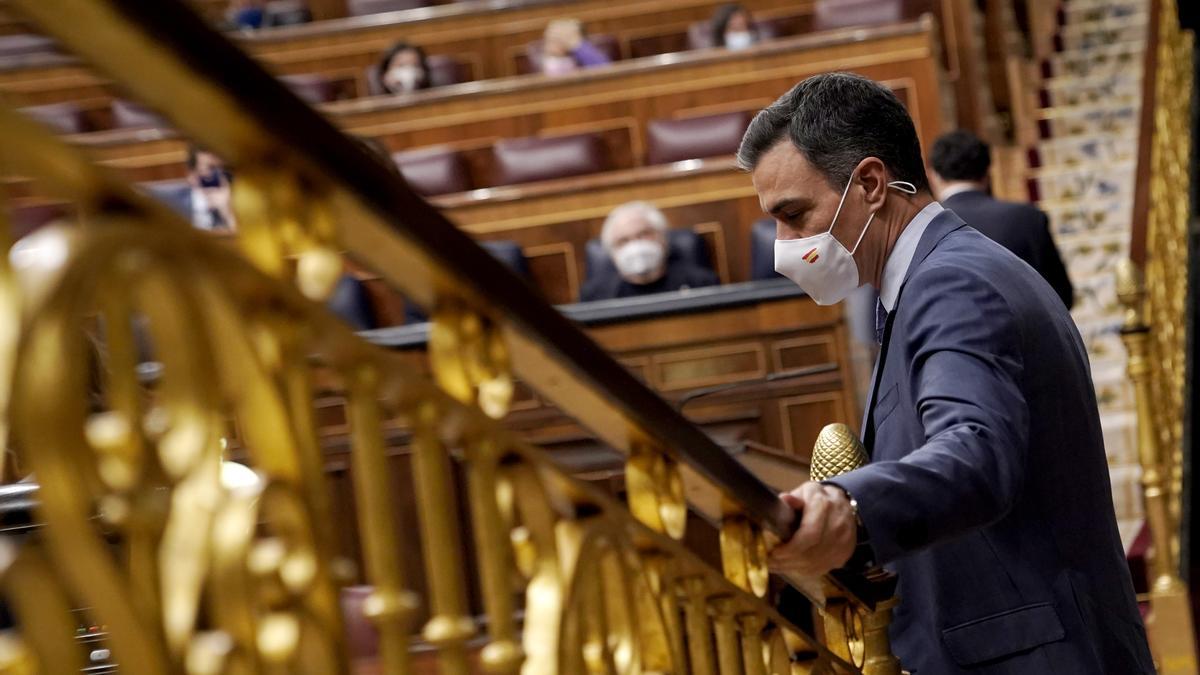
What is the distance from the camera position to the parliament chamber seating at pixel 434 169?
653 cm

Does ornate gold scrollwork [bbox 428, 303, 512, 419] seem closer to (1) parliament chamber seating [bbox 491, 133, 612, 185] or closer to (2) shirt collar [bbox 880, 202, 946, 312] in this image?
(2) shirt collar [bbox 880, 202, 946, 312]

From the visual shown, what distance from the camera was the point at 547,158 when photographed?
6.55m

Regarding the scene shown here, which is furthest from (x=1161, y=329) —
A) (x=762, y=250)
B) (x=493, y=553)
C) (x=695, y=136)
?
(x=493, y=553)

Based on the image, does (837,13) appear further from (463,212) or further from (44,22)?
(44,22)

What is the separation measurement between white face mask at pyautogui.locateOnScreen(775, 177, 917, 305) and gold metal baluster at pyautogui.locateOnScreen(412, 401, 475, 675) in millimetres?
862

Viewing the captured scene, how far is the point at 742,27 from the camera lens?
7.18 meters

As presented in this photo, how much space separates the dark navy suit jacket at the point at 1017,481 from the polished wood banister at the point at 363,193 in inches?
14.8

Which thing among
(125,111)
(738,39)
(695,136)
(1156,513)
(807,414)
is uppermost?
(125,111)

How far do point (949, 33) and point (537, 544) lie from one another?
23.5 ft

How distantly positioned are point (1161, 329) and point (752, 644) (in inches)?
148

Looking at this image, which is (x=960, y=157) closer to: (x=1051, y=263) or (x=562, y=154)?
(x=1051, y=263)

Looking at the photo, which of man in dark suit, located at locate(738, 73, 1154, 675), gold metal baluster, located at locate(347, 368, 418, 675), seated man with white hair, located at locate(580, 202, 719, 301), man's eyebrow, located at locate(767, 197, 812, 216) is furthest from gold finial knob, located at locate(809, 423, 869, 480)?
seated man with white hair, located at locate(580, 202, 719, 301)

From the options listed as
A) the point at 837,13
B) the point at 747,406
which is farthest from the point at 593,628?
the point at 837,13

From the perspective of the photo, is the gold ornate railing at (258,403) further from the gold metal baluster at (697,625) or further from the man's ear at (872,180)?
the man's ear at (872,180)
